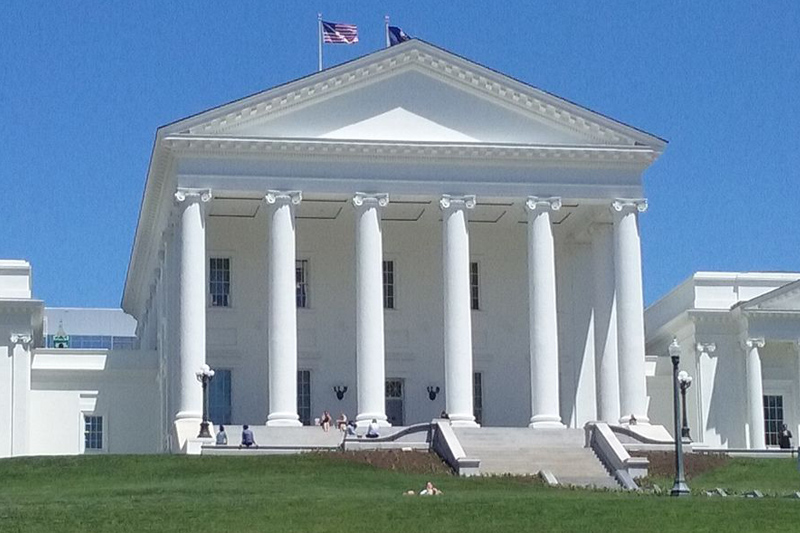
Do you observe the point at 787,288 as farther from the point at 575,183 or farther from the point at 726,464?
the point at 726,464

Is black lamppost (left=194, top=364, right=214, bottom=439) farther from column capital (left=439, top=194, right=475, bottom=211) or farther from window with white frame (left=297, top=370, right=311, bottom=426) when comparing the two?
column capital (left=439, top=194, right=475, bottom=211)

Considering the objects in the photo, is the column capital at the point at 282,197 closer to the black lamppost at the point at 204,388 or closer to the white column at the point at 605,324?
the black lamppost at the point at 204,388

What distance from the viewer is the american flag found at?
252 feet

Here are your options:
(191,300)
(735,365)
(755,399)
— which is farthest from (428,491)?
(735,365)

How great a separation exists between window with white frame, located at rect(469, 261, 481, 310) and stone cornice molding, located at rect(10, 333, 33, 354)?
18856 mm

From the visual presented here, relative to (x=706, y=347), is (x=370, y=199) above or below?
above

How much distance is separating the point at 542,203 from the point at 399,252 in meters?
8.85

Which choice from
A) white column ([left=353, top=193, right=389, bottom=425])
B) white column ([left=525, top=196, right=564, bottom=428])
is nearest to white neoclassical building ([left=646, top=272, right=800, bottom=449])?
white column ([left=525, top=196, right=564, bottom=428])

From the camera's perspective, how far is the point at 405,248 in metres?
82.8

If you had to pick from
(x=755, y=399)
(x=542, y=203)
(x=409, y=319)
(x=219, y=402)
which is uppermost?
(x=542, y=203)

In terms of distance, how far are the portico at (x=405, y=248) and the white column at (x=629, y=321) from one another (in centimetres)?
9

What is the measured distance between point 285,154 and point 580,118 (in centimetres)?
1173

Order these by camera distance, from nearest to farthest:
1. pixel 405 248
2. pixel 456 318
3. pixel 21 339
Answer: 1. pixel 456 318
2. pixel 405 248
3. pixel 21 339

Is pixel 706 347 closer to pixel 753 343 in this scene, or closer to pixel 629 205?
pixel 753 343
